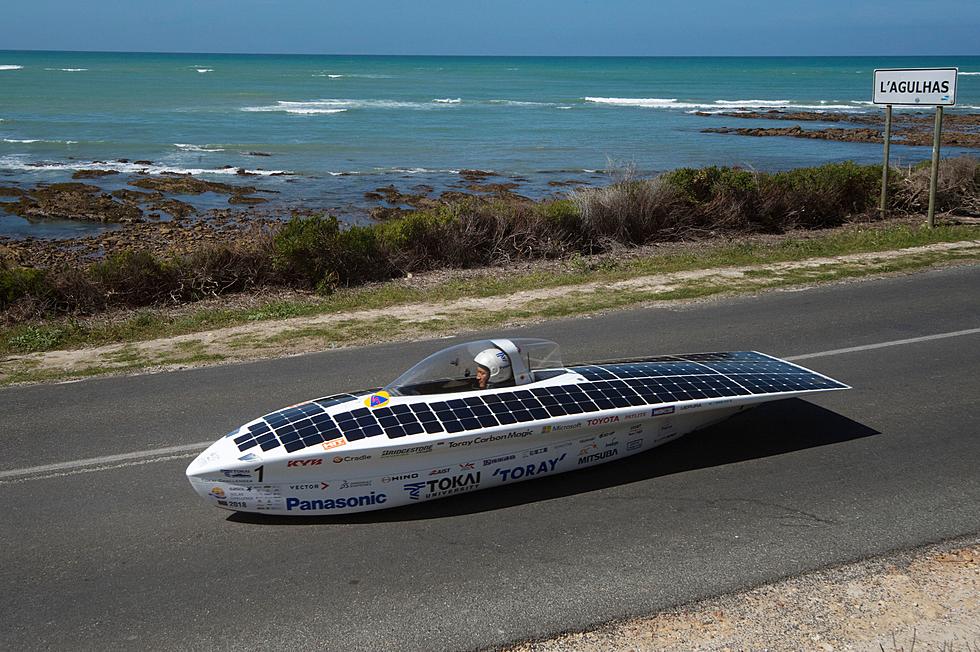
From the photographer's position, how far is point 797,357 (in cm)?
1128

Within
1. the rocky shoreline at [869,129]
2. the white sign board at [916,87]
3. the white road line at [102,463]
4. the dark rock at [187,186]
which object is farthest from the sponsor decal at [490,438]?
the rocky shoreline at [869,129]

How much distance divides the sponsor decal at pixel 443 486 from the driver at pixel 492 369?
0.88 metres

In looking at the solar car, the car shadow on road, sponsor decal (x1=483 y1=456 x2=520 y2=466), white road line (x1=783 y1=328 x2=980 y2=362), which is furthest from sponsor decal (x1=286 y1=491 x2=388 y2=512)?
white road line (x1=783 y1=328 x2=980 y2=362)

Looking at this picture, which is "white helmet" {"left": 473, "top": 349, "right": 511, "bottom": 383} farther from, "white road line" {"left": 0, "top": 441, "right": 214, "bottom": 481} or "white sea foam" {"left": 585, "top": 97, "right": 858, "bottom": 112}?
"white sea foam" {"left": 585, "top": 97, "right": 858, "bottom": 112}

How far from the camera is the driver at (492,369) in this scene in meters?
7.89

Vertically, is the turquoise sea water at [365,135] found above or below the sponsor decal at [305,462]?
above

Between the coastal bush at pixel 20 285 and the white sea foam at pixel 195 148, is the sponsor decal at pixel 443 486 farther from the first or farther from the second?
the white sea foam at pixel 195 148

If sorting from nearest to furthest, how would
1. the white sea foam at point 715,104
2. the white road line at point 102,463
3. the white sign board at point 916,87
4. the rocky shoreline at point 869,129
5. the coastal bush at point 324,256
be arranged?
the white road line at point 102,463 → the coastal bush at point 324,256 → the white sign board at point 916,87 → the rocky shoreline at point 869,129 → the white sea foam at point 715,104

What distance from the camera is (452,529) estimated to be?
705 cm

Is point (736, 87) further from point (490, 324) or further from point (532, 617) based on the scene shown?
point (532, 617)

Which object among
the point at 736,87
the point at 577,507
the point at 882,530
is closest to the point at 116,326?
the point at 577,507

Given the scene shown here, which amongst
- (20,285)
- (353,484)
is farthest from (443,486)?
(20,285)

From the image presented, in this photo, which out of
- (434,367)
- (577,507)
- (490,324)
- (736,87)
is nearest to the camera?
(577,507)

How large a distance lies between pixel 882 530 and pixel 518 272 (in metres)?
11.0
